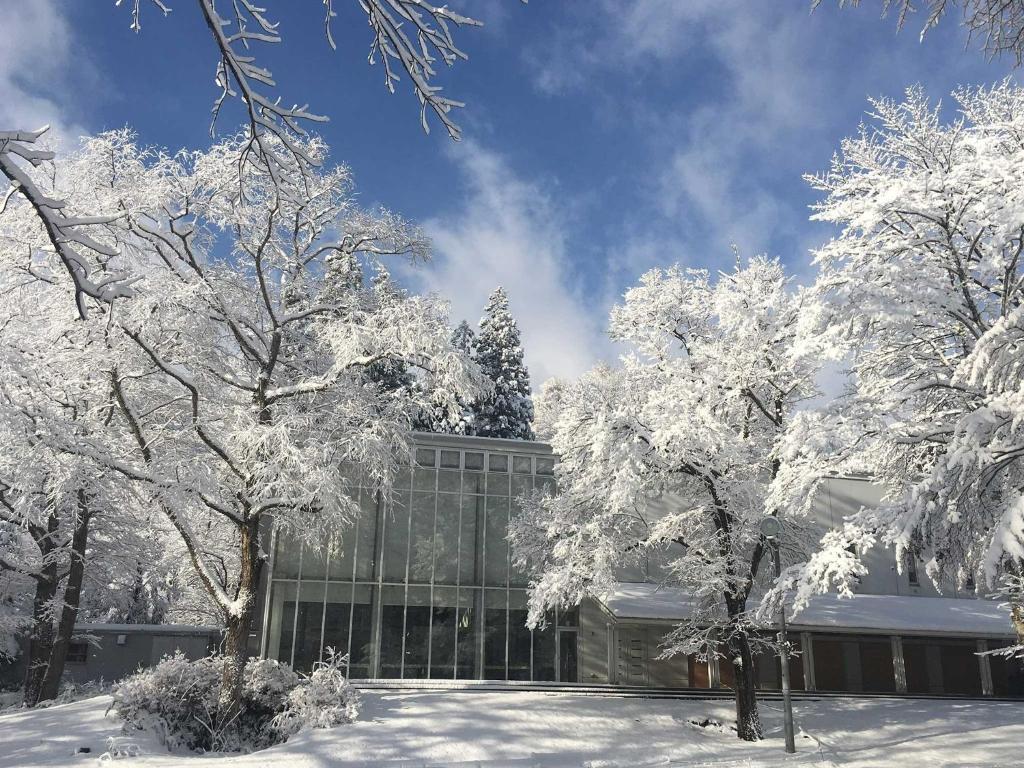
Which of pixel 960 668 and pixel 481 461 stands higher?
pixel 481 461

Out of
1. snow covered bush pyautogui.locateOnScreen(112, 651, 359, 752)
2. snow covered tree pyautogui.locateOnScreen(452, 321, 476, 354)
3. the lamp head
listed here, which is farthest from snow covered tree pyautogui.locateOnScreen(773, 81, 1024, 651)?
Result: snow covered tree pyautogui.locateOnScreen(452, 321, 476, 354)

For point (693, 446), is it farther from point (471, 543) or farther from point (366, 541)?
point (366, 541)

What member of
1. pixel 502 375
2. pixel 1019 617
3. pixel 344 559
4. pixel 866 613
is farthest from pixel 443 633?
pixel 502 375

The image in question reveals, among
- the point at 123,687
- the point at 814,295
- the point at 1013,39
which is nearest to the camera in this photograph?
the point at 1013,39

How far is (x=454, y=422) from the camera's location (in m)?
15.8

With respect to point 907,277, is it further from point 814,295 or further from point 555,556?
point 555,556

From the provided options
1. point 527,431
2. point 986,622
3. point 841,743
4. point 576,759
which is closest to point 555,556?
point 576,759

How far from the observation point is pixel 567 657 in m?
25.1

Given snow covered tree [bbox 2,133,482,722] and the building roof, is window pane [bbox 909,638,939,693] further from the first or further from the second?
snow covered tree [bbox 2,133,482,722]

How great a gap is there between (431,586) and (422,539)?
147 centimetres

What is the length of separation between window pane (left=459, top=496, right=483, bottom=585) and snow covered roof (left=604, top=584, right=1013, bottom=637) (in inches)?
179

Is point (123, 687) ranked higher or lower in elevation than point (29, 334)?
lower

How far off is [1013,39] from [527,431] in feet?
121

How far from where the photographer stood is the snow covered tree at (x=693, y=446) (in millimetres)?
15789
